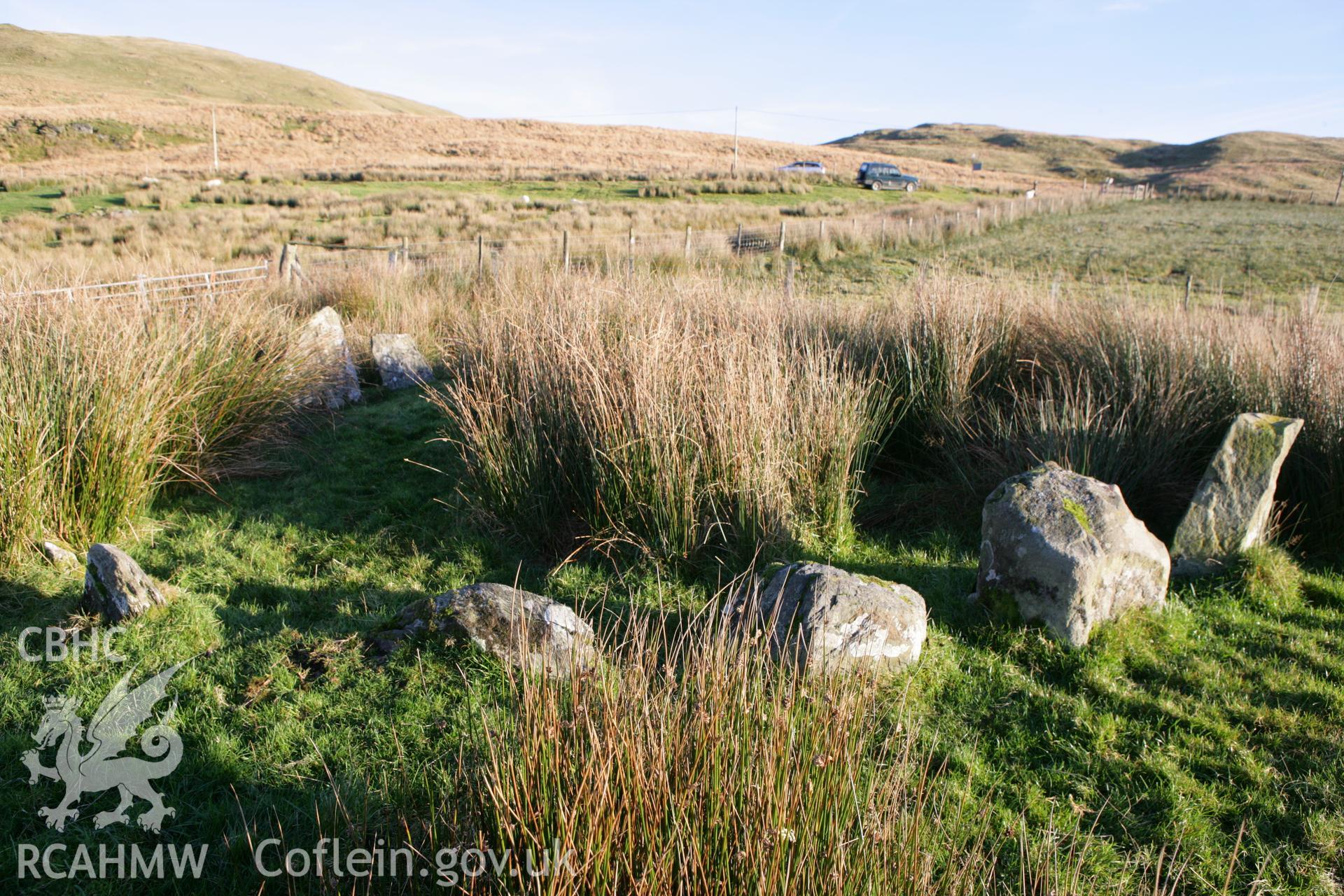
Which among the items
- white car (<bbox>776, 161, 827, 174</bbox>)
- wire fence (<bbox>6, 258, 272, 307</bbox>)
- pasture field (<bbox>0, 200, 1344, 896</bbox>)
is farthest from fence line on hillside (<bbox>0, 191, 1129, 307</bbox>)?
white car (<bbox>776, 161, 827, 174</bbox>)

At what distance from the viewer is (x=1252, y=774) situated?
10.7ft

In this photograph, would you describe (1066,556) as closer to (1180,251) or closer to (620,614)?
(620,614)

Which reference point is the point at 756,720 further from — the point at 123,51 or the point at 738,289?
the point at 123,51

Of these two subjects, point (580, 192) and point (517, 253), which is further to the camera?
point (580, 192)

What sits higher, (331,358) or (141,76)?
(141,76)

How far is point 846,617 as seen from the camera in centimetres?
376

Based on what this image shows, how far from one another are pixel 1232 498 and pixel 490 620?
4.45 m

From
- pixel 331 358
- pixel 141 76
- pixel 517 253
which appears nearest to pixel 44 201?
pixel 517 253

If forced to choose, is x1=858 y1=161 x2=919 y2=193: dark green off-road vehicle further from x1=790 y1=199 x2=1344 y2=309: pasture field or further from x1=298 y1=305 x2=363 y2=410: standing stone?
x1=298 y1=305 x2=363 y2=410: standing stone

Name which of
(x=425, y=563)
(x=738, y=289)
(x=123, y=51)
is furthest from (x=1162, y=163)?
(x=123, y=51)

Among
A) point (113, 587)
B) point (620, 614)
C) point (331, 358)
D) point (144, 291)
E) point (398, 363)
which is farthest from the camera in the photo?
point (398, 363)

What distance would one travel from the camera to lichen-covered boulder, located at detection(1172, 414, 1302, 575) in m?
4.91

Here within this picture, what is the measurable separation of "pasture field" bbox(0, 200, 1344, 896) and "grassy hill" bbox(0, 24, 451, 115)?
240ft

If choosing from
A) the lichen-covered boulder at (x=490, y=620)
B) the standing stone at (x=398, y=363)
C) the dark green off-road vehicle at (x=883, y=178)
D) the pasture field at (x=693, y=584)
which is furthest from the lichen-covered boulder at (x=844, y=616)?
the dark green off-road vehicle at (x=883, y=178)
